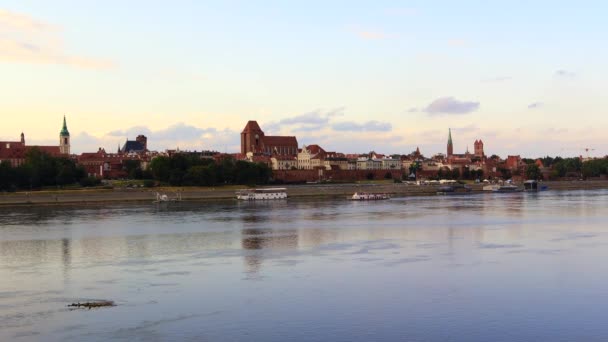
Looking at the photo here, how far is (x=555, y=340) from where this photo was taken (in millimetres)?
14062

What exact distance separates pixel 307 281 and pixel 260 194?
150 feet

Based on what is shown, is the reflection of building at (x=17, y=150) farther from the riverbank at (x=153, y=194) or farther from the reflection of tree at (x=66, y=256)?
the reflection of tree at (x=66, y=256)

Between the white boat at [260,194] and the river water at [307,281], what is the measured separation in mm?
28067

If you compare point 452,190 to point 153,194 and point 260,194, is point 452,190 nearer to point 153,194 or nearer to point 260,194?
point 260,194

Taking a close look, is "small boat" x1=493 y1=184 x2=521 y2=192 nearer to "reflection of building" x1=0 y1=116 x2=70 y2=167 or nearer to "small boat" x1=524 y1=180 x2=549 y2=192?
"small boat" x1=524 y1=180 x2=549 y2=192

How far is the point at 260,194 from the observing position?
6569cm

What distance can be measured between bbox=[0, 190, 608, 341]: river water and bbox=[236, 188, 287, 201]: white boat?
2807 centimetres

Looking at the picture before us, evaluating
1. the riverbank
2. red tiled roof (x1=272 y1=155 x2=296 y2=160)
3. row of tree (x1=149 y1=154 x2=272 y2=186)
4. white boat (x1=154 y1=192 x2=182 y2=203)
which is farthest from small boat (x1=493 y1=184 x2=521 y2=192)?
white boat (x1=154 y1=192 x2=182 y2=203)

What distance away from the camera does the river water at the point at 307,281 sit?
15.0 metres

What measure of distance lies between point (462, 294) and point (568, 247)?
10.7 meters

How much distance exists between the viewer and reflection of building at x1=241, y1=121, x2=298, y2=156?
403ft

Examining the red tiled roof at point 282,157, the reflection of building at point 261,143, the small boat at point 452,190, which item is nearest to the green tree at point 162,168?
the small boat at point 452,190

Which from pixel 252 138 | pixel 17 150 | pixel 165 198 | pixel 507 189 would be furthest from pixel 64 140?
Result: pixel 507 189

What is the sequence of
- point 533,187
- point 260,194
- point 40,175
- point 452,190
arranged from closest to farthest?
point 40,175, point 260,194, point 452,190, point 533,187
